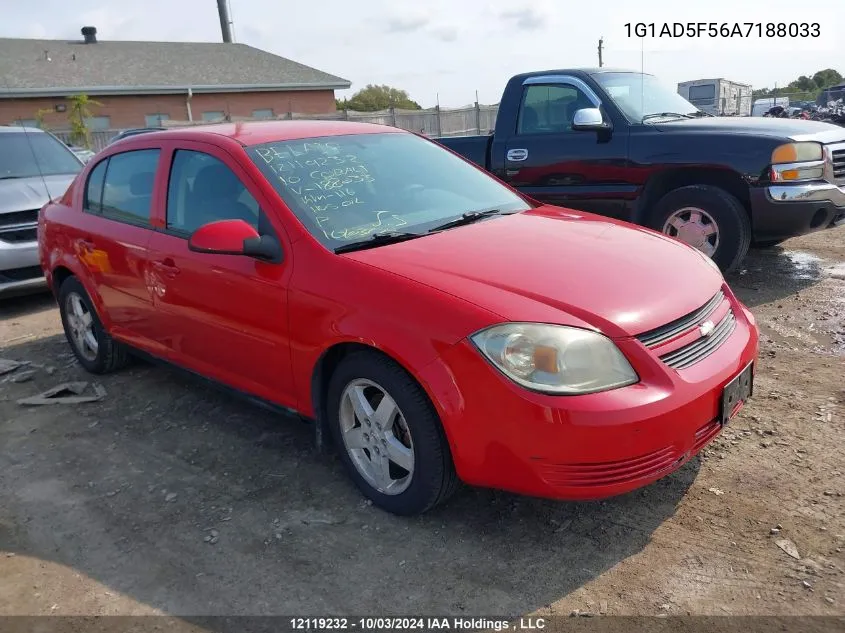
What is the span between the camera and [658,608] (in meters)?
2.47

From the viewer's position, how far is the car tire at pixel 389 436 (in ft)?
9.18

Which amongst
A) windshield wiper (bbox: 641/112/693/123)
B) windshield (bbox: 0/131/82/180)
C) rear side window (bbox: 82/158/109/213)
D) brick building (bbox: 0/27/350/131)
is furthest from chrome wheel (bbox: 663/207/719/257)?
brick building (bbox: 0/27/350/131)

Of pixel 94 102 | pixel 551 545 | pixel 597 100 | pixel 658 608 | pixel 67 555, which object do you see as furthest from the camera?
pixel 94 102

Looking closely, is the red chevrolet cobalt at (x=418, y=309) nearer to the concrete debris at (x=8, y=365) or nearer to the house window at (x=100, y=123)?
the concrete debris at (x=8, y=365)

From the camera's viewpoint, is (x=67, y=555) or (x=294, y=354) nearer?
(x=67, y=555)

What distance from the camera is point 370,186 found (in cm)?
364

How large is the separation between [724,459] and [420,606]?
1654mm

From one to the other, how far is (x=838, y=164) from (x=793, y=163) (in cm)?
65

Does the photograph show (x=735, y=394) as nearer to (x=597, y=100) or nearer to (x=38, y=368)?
(x=597, y=100)

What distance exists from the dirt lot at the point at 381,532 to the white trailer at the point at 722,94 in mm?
21895

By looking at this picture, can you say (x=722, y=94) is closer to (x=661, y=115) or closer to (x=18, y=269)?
(x=661, y=115)

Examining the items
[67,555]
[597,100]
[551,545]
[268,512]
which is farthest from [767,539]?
[597,100]

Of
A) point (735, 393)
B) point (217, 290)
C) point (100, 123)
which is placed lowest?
point (735, 393)

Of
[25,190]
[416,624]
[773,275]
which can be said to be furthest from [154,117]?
[416,624]
